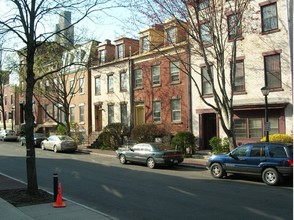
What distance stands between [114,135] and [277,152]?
19362mm

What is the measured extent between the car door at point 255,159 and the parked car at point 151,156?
5506 mm

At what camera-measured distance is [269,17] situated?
21.8m

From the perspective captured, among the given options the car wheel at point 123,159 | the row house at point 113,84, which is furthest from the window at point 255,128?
the row house at point 113,84

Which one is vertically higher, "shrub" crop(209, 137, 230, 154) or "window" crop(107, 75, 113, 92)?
"window" crop(107, 75, 113, 92)

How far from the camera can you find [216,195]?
11.5m

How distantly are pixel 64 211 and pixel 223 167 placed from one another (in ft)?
27.9

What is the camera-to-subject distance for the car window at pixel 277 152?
13852 mm

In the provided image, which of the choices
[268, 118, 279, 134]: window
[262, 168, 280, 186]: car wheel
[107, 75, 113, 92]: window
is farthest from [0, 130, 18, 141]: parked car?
[262, 168, 280, 186]: car wheel

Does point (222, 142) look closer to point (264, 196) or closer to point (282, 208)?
point (264, 196)

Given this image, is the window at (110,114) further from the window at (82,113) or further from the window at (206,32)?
the window at (206,32)

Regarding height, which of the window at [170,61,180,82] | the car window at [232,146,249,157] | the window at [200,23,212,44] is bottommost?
the car window at [232,146,249,157]

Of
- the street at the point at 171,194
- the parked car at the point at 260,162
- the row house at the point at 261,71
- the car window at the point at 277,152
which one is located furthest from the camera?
the row house at the point at 261,71

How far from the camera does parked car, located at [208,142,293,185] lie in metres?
13.7

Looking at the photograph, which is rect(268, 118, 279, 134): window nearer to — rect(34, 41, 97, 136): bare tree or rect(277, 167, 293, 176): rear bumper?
rect(277, 167, 293, 176): rear bumper
